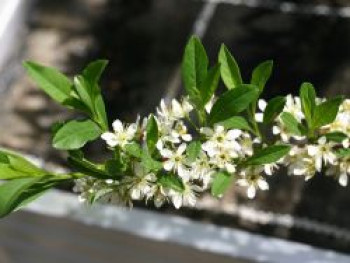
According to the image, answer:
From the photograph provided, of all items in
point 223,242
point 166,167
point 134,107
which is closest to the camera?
point 166,167

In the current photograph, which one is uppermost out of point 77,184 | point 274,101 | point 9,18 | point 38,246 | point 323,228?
point 9,18

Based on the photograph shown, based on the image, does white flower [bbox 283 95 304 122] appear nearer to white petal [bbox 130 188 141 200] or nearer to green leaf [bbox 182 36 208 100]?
green leaf [bbox 182 36 208 100]

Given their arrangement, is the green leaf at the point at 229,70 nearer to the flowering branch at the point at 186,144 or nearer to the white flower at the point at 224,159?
the flowering branch at the point at 186,144

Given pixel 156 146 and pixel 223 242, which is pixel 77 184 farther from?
pixel 223 242

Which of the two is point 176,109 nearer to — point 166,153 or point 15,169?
point 166,153

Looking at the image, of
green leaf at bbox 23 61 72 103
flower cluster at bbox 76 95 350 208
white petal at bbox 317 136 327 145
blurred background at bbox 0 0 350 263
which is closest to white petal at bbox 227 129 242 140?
flower cluster at bbox 76 95 350 208

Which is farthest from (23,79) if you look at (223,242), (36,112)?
(223,242)

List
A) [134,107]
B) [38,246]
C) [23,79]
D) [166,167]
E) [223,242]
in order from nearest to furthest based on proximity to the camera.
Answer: [166,167], [223,242], [38,246], [134,107], [23,79]
